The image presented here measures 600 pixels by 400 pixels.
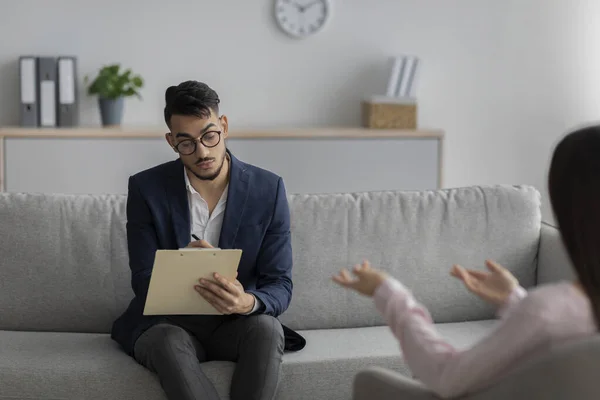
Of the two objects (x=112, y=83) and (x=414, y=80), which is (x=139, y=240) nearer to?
(x=112, y=83)

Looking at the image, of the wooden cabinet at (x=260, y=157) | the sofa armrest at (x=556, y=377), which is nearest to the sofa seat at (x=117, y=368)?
the sofa armrest at (x=556, y=377)

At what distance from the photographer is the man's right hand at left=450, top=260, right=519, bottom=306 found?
1.84 metres

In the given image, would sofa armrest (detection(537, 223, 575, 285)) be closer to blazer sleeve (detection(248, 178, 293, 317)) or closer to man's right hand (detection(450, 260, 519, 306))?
blazer sleeve (detection(248, 178, 293, 317))

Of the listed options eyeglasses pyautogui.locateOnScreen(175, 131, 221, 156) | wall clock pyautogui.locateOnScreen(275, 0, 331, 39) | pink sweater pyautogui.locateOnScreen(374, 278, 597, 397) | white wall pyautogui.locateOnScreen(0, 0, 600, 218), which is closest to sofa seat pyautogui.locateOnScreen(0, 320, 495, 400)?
eyeglasses pyautogui.locateOnScreen(175, 131, 221, 156)

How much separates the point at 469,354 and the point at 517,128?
399 centimetres

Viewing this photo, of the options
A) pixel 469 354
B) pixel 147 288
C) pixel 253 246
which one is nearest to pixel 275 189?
pixel 253 246

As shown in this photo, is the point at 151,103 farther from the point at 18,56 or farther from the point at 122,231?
the point at 122,231

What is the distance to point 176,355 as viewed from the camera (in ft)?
8.34

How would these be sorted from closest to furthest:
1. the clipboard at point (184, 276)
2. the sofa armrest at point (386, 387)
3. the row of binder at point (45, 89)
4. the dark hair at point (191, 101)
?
the sofa armrest at point (386, 387), the clipboard at point (184, 276), the dark hair at point (191, 101), the row of binder at point (45, 89)

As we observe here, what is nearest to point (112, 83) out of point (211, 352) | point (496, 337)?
point (211, 352)

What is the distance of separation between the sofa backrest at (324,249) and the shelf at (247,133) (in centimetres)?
157

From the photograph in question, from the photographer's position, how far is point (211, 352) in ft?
8.96

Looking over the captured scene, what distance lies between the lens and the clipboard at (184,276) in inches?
98.0

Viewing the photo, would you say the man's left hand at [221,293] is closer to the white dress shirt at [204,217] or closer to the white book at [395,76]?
the white dress shirt at [204,217]
